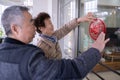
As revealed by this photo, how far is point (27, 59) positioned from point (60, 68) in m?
0.17

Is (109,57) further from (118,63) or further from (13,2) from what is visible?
(13,2)

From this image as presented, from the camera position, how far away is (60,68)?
0.91 meters

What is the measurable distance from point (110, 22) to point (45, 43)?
25.3 inches

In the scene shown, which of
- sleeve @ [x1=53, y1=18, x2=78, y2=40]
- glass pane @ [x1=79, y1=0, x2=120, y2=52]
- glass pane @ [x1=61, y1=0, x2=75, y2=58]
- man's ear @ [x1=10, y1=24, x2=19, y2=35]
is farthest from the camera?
glass pane @ [x1=61, y1=0, x2=75, y2=58]

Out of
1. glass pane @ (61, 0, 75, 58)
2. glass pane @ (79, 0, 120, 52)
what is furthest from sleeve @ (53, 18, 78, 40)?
glass pane @ (61, 0, 75, 58)

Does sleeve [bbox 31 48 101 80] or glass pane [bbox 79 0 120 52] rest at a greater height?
glass pane [bbox 79 0 120 52]

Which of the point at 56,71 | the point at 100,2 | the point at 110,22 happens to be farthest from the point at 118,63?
the point at 56,71

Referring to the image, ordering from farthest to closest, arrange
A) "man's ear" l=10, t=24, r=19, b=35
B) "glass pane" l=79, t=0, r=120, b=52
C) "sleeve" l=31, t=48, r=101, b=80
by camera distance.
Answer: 1. "glass pane" l=79, t=0, r=120, b=52
2. "man's ear" l=10, t=24, r=19, b=35
3. "sleeve" l=31, t=48, r=101, b=80

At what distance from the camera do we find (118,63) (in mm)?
1752

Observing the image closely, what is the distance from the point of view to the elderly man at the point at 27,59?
2.99 ft

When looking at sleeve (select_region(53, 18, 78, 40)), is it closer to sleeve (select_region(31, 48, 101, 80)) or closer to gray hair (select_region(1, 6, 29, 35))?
gray hair (select_region(1, 6, 29, 35))

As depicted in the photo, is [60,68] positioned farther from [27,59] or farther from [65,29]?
[65,29]

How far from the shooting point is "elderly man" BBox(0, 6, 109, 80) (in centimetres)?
91

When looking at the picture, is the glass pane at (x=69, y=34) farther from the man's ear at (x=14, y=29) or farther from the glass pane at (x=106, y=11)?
the man's ear at (x=14, y=29)
